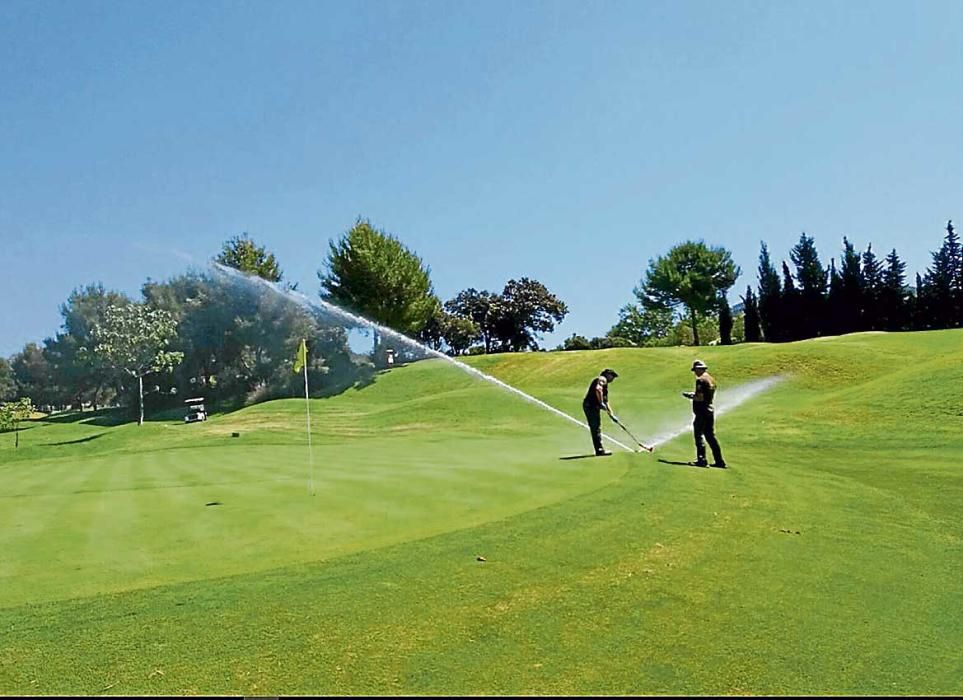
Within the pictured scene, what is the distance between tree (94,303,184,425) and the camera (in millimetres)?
53906

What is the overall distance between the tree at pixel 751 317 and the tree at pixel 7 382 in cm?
11157

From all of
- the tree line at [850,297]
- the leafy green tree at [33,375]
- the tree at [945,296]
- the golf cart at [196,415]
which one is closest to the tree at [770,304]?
the tree line at [850,297]

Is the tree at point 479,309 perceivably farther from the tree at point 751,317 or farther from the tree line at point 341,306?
the tree at point 751,317

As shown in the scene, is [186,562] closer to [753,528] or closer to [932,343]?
[753,528]

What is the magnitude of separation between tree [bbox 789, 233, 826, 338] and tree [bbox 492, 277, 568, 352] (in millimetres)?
35098

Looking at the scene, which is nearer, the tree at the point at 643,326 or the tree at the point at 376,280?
the tree at the point at 376,280

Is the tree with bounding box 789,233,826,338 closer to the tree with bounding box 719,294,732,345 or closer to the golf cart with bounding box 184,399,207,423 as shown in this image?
the tree with bounding box 719,294,732,345

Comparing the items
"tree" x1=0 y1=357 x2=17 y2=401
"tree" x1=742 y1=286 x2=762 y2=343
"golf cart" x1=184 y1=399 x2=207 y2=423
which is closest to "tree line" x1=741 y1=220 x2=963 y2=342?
"tree" x1=742 y1=286 x2=762 y2=343

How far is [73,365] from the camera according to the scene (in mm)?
77000

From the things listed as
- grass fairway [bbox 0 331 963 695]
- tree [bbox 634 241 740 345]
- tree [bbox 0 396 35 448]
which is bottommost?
grass fairway [bbox 0 331 963 695]

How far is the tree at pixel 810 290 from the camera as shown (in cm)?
7362

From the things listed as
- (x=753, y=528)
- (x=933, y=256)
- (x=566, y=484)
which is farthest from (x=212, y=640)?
(x=933, y=256)

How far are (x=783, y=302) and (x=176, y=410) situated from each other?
209 feet

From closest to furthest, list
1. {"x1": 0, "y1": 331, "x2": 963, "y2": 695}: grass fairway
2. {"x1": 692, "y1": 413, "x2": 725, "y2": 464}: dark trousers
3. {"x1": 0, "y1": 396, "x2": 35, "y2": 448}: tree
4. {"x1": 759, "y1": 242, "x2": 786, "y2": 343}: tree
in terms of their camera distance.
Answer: {"x1": 0, "y1": 331, "x2": 963, "y2": 695}: grass fairway < {"x1": 692, "y1": 413, "x2": 725, "y2": 464}: dark trousers < {"x1": 0, "y1": 396, "x2": 35, "y2": 448}: tree < {"x1": 759, "y1": 242, "x2": 786, "y2": 343}: tree
